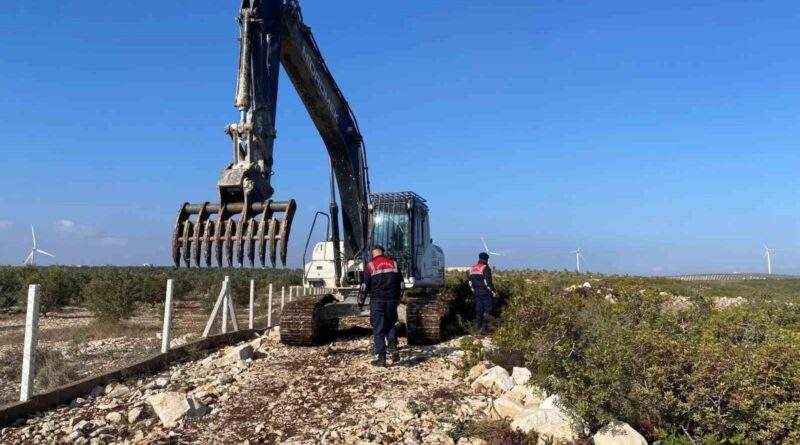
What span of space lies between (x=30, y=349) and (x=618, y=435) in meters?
6.18

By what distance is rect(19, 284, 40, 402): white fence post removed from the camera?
6.54 m

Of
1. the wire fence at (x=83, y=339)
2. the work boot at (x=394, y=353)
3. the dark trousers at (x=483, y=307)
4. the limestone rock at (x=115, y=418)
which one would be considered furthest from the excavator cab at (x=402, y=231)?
the limestone rock at (x=115, y=418)

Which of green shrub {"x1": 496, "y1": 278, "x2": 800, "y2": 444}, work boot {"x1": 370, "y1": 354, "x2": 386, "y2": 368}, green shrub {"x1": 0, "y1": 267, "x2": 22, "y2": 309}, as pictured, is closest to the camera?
green shrub {"x1": 496, "y1": 278, "x2": 800, "y2": 444}

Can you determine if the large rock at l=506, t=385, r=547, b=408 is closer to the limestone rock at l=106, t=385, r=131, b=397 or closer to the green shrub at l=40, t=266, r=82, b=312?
the limestone rock at l=106, t=385, r=131, b=397

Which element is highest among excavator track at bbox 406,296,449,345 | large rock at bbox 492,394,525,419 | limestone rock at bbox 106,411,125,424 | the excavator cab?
the excavator cab

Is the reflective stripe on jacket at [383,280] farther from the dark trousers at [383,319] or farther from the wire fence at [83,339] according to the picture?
the wire fence at [83,339]

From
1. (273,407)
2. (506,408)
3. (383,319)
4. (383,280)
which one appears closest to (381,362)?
(383,319)

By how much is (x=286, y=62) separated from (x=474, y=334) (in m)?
6.10

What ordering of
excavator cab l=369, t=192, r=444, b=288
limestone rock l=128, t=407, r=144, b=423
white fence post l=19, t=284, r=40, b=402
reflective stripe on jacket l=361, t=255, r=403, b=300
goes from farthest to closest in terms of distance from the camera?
1. excavator cab l=369, t=192, r=444, b=288
2. reflective stripe on jacket l=361, t=255, r=403, b=300
3. white fence post l=19, t=284, r=40, b=402
4. limestone rock l=128, t=407, r=144, b=423

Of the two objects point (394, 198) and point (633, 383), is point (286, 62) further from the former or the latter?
point (633, 383)

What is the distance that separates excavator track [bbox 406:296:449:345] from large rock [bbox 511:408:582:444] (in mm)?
5024

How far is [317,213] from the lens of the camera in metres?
11.5

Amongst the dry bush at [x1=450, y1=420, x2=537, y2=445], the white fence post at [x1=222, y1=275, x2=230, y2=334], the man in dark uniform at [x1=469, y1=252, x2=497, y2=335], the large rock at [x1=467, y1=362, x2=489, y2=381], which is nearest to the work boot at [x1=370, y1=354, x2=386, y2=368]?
the large rock at [x1=467, y1=362, x2=489, y2=381]

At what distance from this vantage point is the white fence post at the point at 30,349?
21.4 ft
